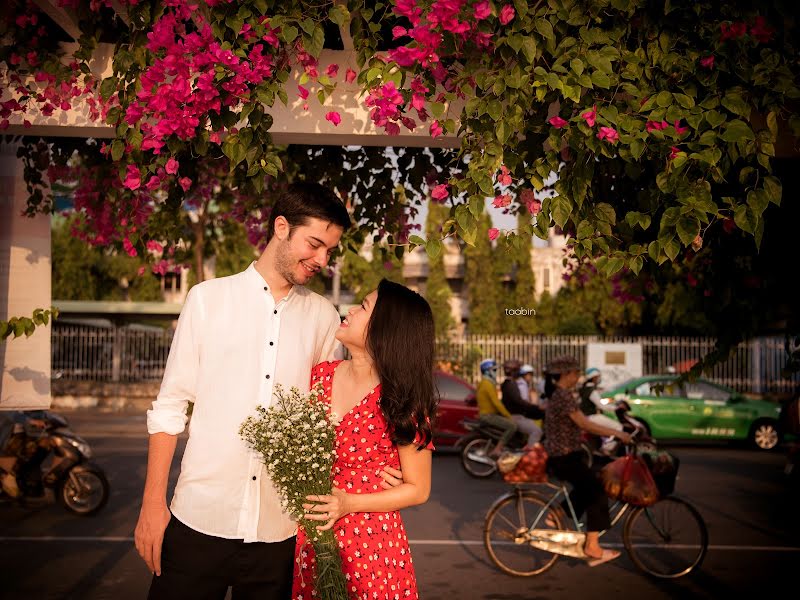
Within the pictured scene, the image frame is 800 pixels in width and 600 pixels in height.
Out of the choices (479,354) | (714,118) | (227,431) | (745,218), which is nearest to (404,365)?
(227,431)

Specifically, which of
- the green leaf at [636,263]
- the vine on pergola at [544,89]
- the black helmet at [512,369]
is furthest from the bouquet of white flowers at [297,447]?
the black helmet at [512,369]

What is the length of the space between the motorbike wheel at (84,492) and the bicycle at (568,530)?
4.68m

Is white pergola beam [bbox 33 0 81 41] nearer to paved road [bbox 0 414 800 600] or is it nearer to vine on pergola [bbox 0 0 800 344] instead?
vine on pergola [bbox 0 0 800 344]

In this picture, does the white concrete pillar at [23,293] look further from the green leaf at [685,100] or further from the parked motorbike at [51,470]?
the parked motorbike at [51,470]

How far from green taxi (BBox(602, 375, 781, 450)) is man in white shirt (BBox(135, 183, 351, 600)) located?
17655 mm

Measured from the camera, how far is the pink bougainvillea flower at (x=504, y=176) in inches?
157

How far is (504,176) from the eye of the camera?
4.02m

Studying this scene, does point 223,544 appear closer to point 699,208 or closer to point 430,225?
point 699,208

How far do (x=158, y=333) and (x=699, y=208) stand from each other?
88.1ft

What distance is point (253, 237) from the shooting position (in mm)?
8281

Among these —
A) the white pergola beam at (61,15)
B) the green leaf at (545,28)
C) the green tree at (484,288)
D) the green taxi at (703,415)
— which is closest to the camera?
the green leaf at (545,28)

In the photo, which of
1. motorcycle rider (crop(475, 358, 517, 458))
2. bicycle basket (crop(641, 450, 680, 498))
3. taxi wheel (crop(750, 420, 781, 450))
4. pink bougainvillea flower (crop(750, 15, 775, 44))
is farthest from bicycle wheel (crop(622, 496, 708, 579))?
taxi wheel (crop(750, 420, 781, 450))

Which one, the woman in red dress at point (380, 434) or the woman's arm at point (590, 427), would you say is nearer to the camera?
the woman in red dress at point (380, 434)

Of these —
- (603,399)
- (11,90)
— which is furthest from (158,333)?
(11,90)
